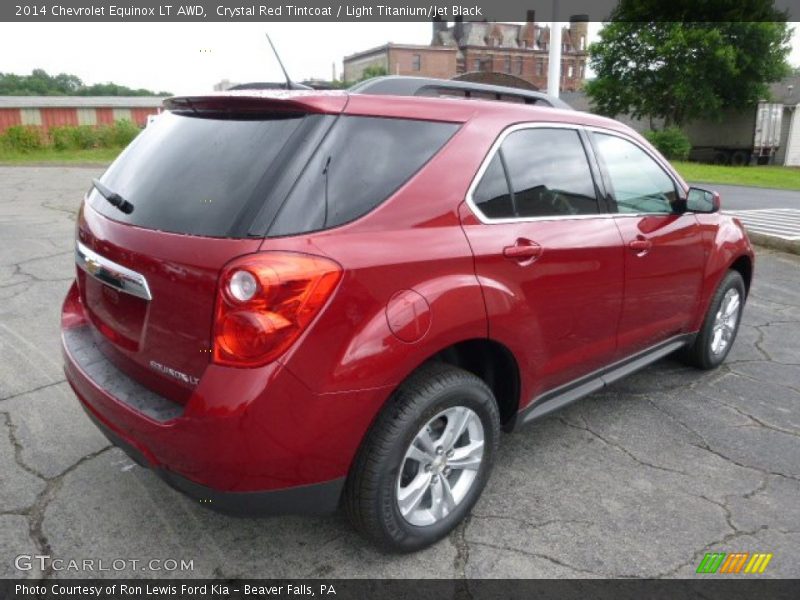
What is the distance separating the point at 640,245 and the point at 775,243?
644 centimetres

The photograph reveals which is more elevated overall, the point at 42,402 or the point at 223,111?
the point at 223,111

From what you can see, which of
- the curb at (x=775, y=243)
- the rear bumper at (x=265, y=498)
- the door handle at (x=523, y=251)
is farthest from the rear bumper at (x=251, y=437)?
the curb at (x=775, y=243)

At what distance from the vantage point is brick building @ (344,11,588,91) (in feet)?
260

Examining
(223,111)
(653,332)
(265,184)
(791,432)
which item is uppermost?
(223,111)

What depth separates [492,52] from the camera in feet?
261

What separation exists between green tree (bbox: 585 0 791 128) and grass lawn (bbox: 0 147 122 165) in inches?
1148

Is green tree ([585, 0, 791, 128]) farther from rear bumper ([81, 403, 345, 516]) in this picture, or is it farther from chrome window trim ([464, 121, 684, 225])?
rear bumper ([81, 403, 345, 516])

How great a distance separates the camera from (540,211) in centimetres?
277

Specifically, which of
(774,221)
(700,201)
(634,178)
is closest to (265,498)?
(634,178)

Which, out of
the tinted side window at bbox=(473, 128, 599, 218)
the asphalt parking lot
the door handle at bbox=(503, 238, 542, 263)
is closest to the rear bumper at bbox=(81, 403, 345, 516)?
the asphalt parking lot

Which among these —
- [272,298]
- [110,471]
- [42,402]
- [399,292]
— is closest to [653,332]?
[399,292]

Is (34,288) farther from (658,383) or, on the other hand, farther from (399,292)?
(658,383)

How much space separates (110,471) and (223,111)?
174cm

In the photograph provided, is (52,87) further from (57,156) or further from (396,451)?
(396,451)
